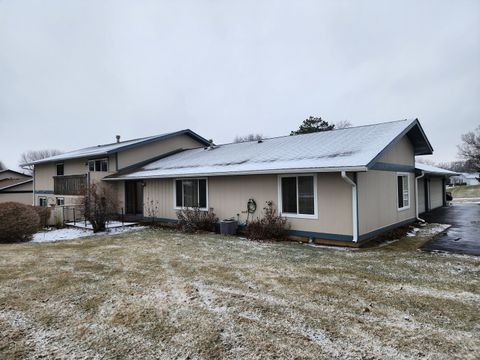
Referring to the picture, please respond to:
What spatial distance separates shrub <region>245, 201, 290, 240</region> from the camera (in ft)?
32.0

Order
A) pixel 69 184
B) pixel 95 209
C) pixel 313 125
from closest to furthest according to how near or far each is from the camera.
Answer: pixel 95 209 → pixel 69 184 → pixel 313 125

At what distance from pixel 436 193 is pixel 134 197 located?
19938 millimetres

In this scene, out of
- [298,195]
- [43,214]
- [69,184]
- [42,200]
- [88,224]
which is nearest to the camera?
[298,195]

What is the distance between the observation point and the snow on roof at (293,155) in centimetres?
894

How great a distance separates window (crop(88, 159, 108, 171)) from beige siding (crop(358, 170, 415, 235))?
1410 centimetres

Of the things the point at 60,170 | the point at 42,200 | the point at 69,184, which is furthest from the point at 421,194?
the point at 42,200

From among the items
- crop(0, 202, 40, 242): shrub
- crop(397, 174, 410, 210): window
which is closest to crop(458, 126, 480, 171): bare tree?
crop(397, 174, 410, 210): window

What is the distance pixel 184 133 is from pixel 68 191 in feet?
25.6

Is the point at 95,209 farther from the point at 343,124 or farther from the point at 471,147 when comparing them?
the point at 471,147

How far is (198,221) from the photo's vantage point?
11.9m

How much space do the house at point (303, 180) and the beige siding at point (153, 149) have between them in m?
0.13

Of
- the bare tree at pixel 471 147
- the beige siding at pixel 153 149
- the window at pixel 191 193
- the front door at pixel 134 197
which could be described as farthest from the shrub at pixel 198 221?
the bare tree at pixel 471 147

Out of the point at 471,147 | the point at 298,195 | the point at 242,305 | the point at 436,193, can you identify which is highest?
the point at 471,147

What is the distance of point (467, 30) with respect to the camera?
45.0ft
